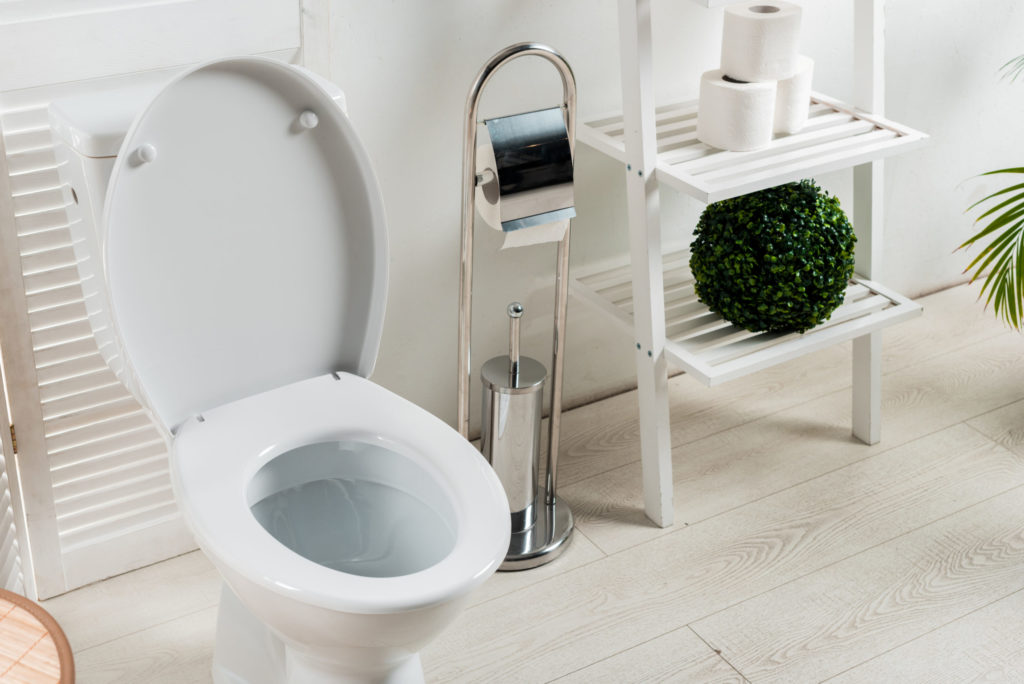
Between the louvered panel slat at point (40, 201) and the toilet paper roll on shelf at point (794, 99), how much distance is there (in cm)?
106

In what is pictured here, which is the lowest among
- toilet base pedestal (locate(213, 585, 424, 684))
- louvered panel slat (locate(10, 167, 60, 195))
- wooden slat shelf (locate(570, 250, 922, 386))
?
toilet base pedestal (locate(213, 585, 424, 684))

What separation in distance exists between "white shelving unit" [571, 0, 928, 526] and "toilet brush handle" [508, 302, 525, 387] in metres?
0.20

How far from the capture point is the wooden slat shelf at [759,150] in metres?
1.56

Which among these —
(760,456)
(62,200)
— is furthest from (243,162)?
(760,456)

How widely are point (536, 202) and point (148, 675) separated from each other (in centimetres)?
86

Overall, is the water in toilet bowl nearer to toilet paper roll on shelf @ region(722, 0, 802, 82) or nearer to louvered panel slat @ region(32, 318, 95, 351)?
louvered panel slat @ region(32, 318, 95, 351)

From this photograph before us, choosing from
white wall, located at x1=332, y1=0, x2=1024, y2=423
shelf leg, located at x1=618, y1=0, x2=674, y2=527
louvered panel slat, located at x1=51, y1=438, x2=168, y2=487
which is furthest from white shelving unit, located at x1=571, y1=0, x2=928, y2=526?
louvered panel slat, located at x1=51, y1=438, x2=168, y2=487

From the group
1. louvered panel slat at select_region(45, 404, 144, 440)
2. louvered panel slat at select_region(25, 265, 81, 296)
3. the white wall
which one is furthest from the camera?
the white wall

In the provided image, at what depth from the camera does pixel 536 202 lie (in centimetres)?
149

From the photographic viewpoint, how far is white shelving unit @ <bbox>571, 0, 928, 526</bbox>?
5.12 feet

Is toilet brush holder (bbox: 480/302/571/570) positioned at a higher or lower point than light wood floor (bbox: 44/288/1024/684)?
higher

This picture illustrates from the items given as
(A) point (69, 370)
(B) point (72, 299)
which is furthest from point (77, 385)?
(B) point (72, 299)

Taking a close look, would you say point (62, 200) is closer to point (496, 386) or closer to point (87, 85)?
point (87, 85)

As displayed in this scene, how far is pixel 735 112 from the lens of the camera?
161cm
